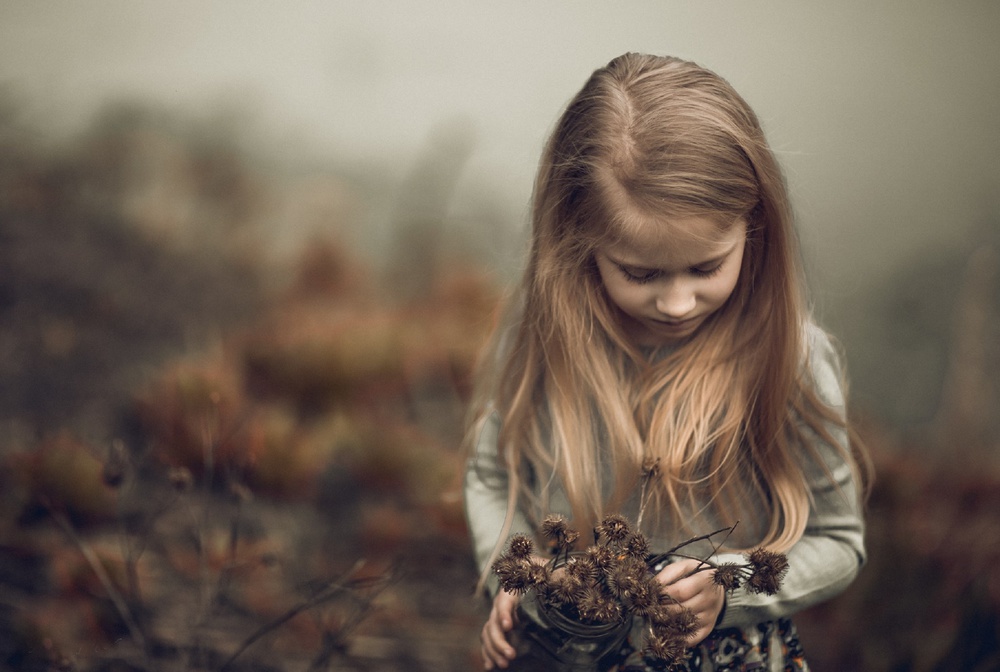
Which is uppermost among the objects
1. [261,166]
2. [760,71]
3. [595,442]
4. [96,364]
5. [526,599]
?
[760,71]

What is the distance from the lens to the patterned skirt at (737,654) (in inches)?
47.9

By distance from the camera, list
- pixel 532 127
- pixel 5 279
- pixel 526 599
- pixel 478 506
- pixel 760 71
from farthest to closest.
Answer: pixel 5 279
pixel 532 127
pixel 760 71
pixel 478 506
pixel 526 599

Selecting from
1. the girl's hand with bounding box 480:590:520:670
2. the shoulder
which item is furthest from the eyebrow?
the girl's hand with bounding box 480:590:520:670

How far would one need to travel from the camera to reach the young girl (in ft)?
3.72

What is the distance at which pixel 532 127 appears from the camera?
2.21 metres

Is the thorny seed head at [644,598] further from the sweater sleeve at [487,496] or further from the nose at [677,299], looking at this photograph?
the sweater sleeve at [487,496]

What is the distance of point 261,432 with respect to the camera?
206 cm

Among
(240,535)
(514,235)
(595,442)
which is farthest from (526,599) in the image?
(514,235)

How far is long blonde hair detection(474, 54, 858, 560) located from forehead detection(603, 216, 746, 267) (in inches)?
0.4

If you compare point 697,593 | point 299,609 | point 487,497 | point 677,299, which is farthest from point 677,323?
point 299,609

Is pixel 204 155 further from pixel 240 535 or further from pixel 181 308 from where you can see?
pixel 240 535

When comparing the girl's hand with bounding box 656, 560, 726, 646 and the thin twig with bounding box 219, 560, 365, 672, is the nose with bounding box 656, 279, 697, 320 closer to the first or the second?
the girl's hand with bounding box 656, 560, 726, 646

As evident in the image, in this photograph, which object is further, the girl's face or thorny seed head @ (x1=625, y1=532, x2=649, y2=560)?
the girl's face

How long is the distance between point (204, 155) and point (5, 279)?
A: 0.62m
